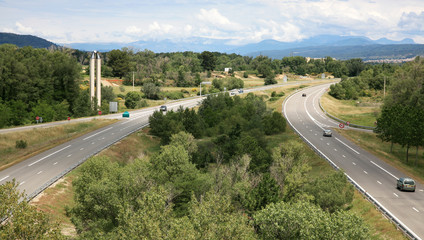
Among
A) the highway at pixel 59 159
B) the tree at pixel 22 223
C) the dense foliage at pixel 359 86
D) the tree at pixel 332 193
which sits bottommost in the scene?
the highway at pixel 59 159

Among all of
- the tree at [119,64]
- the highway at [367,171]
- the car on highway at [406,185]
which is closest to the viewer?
the highway at [367,171]

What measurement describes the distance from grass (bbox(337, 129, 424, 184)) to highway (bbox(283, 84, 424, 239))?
1435 millimetres

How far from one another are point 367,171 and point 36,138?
53.7 metres

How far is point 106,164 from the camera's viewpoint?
38375mm

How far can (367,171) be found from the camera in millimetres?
49094

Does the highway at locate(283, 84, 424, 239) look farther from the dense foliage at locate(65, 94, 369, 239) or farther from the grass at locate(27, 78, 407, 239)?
the dense foliage at locate(65, 94, 369, 239)

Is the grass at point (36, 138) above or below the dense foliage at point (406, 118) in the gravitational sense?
below

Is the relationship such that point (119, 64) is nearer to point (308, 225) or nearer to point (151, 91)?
point (151, 91)

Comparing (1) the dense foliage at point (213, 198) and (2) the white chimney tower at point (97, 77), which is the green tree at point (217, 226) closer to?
(1) the dense foliage at point (213, 198)

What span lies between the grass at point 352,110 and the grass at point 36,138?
2410 inches

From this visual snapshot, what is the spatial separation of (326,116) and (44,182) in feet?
241

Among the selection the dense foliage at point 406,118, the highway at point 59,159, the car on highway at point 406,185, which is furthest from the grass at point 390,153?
the highway at point 59,159

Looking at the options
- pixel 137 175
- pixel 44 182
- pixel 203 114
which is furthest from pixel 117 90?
pixel 137 175

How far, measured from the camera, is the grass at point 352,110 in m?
95.8
